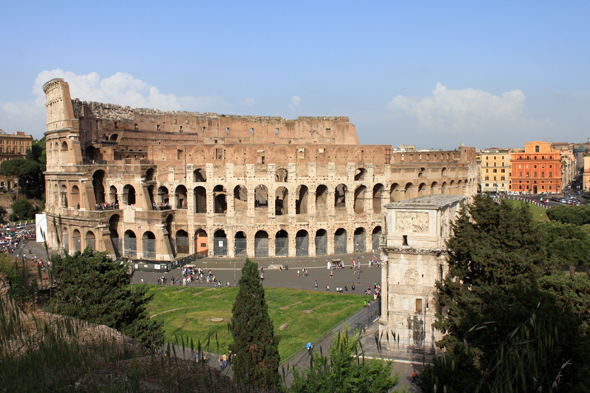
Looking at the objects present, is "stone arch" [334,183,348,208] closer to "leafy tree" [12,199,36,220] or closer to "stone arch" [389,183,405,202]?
"stone arch" [389,183,405,202]

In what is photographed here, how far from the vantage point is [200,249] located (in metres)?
43.3


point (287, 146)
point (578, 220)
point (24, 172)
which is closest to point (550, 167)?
point (578, 220)

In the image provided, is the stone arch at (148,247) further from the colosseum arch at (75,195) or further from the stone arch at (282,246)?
the stone arch at (282,246)

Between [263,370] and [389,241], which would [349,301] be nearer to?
[389,241]

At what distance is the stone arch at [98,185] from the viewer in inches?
1781

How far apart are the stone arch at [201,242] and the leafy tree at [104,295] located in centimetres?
2352

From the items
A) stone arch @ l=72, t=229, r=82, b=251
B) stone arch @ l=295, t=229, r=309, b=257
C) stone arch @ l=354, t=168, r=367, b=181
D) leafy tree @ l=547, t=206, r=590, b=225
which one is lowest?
stone arch @ l=295, t=229, r=309, b=257

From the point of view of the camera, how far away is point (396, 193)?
152ft

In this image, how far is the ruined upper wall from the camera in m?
52.7

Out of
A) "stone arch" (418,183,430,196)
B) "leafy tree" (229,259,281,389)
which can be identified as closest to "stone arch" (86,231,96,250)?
"leafy tree" (229,259,281,389)

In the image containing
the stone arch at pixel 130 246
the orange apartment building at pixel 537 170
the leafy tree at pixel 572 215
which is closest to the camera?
the stone arch at pixel 130 246

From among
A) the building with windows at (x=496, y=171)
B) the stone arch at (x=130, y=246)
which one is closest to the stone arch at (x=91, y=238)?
the stone arch at (x=130, y=246)

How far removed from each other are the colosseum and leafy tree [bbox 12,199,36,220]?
20510 mm

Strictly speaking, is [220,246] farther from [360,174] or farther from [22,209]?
[22,209]
